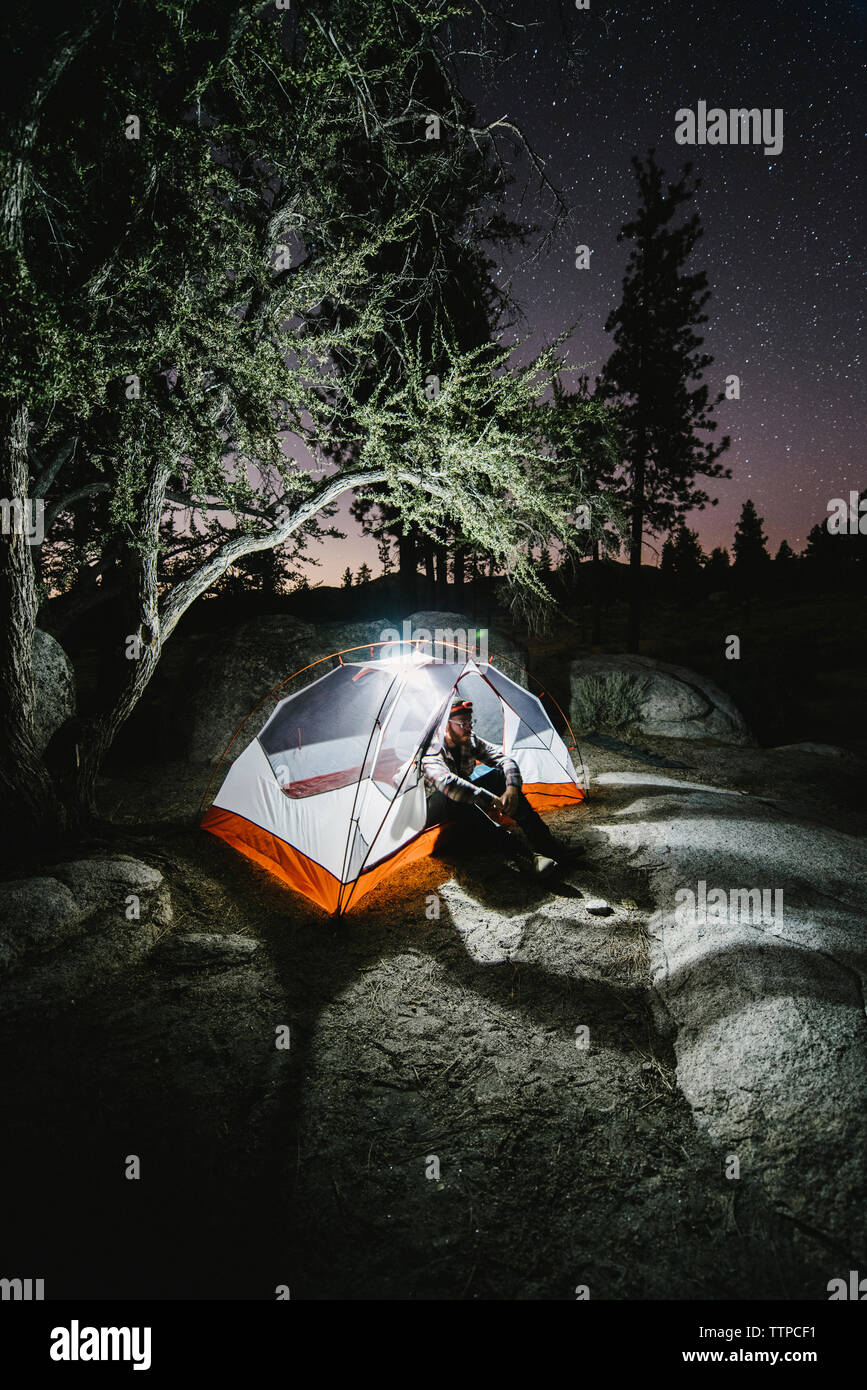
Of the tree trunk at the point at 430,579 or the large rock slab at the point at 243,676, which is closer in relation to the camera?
the large rock slab at the point at 243,676

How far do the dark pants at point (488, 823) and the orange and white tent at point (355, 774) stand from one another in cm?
16

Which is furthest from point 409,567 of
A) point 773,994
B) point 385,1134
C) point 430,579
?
point 385,1134

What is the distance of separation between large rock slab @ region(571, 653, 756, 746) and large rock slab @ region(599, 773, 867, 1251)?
21.1 feet

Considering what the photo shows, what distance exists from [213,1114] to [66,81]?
343 inches

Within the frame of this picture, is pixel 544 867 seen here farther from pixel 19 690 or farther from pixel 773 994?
pixel 19 690

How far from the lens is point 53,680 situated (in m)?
8.75

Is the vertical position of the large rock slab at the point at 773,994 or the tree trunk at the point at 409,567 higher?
the tree trunk at the point at 409,567

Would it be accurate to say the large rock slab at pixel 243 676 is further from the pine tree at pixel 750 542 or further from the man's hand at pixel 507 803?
the pine tree at pixel 750 542

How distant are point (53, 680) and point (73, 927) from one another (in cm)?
566

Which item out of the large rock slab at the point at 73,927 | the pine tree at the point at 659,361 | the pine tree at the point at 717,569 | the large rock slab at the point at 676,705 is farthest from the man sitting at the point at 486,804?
the pine tree at the point at 717,569

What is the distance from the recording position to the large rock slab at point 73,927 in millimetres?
3883

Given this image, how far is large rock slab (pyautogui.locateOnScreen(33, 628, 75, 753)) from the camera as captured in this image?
848 centimetres

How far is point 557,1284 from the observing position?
2242 millimetres
